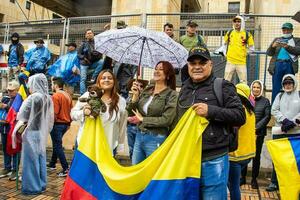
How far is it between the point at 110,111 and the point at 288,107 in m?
3.08

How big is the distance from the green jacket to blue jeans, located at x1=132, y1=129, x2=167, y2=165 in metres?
0.06

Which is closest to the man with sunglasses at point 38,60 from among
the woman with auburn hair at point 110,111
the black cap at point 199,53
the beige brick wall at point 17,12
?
the woman with auburn hair at point 110,111

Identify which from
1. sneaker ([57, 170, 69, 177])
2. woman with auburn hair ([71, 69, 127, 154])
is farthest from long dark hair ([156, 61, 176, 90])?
sneaker ([57, 170, 69, 177])

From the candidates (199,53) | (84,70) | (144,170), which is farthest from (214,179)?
(84,70)

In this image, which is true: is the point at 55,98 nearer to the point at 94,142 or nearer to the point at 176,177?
the point at 94,142

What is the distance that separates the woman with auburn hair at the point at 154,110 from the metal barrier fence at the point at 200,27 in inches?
193

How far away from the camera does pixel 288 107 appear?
615cm

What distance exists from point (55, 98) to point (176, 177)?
463cm

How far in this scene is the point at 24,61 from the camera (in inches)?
411

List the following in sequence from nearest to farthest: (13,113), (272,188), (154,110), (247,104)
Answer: (154,110), (247,104), (272,188), (13,113)

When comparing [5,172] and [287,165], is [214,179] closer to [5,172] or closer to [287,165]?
[287,165]

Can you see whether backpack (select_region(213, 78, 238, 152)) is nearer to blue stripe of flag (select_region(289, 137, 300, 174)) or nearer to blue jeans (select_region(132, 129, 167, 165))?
blue jeans (select_region(132, 129, 167, 165))

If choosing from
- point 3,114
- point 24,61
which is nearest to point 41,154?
point 3,114

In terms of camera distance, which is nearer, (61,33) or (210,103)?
(210,103)
